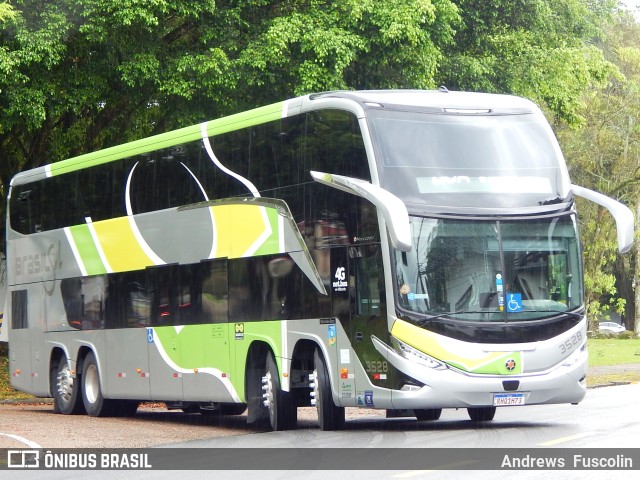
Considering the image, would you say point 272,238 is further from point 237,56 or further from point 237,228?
point 237,56

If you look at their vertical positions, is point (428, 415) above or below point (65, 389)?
below

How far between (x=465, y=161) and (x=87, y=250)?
30.7 feet

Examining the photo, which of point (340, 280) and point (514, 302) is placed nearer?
point (514, 302)

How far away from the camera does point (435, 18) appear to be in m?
28.0

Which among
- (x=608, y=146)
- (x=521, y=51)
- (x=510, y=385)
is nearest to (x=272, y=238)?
(x=510, y=385)

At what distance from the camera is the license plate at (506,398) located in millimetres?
16469

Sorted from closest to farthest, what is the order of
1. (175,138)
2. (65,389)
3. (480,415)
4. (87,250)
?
(480,415), (175,138), (87,250), (65,389)

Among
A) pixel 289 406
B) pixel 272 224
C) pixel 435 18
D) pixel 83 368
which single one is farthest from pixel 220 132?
pixel 435 18

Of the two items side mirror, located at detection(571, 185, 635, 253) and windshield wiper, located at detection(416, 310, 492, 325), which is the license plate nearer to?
windshield wiper, located at detection(416, 310, 492, 325)

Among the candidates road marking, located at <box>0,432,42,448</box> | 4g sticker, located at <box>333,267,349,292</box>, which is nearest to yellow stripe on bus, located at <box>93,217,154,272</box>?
road marking, located at <box>0,432,42,448</box>

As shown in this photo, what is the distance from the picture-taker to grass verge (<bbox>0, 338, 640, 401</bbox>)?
3016 centimetres

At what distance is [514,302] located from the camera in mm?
16828

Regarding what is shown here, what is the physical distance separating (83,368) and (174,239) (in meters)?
4.53

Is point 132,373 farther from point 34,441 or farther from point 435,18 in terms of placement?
point 435,18
